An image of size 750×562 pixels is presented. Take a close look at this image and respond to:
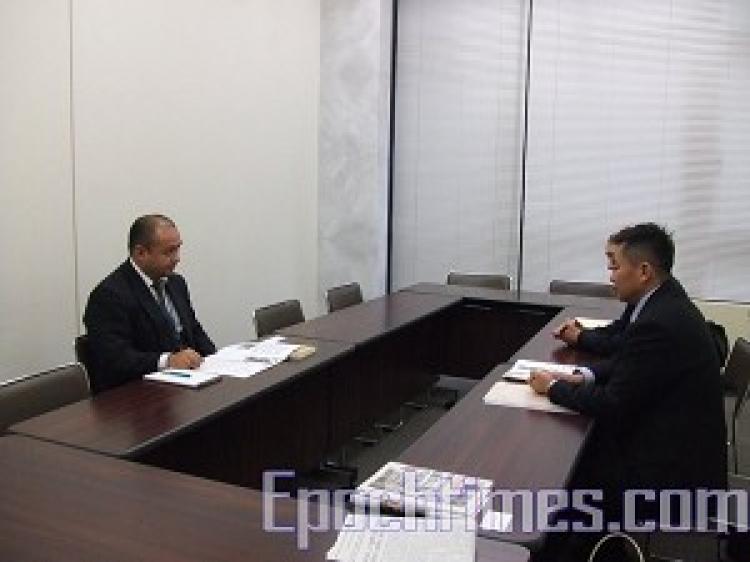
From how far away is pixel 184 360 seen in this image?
279cm

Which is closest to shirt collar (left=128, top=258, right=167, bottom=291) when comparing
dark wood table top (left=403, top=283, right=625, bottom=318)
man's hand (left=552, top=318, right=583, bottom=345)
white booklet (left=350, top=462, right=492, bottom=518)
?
white booklet (left=350, top=462, right=492, bottom=518)

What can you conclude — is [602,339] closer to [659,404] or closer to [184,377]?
[659,404]

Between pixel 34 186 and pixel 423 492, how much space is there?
10.4 feet

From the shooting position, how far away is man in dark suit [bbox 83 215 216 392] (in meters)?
2.82

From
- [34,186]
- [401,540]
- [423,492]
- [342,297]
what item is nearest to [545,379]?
[423,492]

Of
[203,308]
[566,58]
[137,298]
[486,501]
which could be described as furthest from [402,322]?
[566,58]

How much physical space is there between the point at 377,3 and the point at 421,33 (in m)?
0.53

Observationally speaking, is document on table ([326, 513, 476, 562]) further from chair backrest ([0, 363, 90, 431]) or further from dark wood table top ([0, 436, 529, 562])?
chair backrest ([0, 363, 90, 431])

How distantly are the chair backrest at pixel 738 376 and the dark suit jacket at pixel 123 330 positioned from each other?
2278 mm

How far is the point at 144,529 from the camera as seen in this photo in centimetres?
152

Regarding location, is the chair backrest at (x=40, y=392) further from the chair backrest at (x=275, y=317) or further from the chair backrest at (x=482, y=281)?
the chair backrest at (x=482, y=281)

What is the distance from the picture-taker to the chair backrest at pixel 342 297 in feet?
14.4

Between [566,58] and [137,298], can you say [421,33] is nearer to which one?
[566,58]

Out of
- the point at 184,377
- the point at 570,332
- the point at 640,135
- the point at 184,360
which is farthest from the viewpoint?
the point at 640,135
